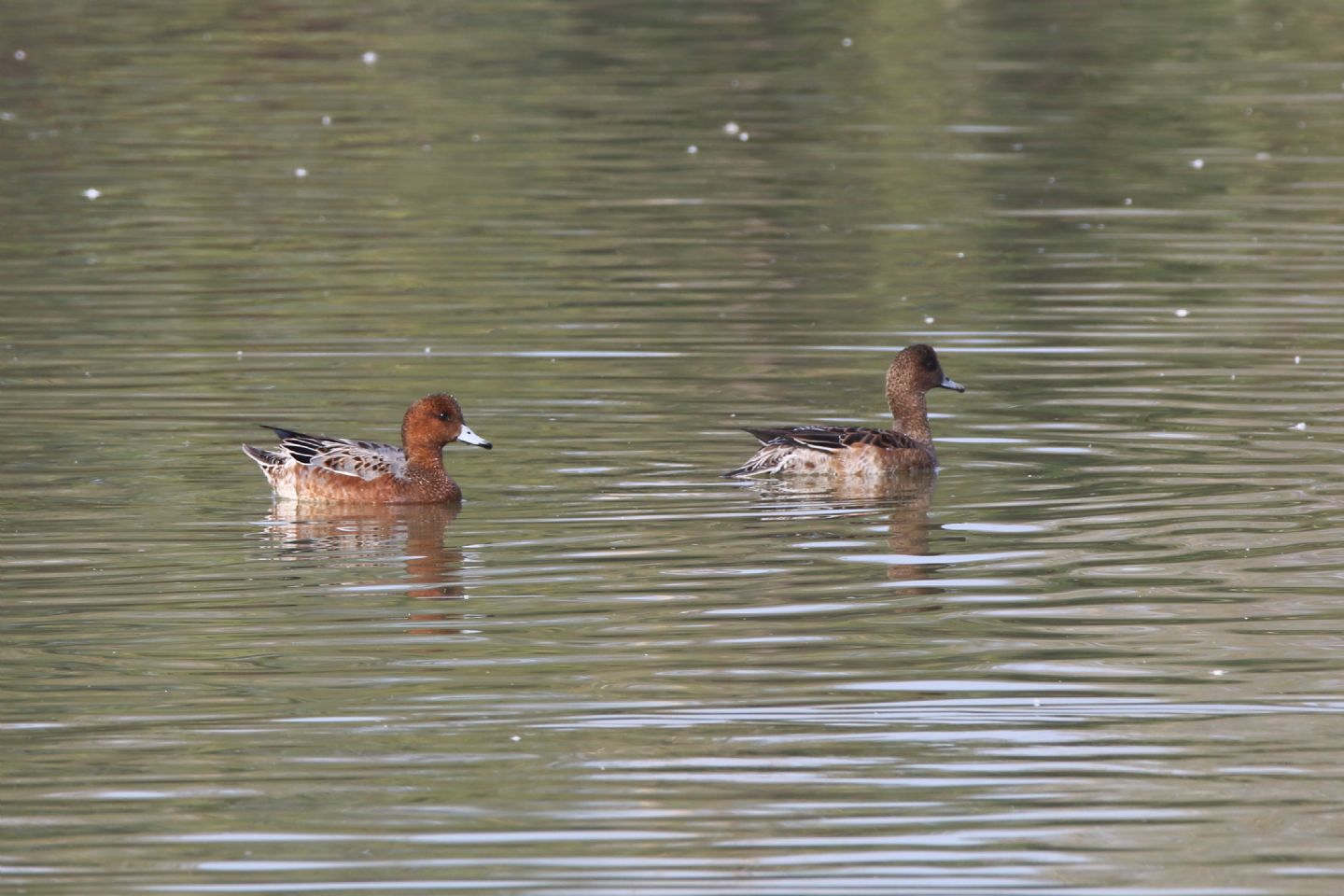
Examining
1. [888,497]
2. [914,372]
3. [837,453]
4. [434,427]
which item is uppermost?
[914,372]

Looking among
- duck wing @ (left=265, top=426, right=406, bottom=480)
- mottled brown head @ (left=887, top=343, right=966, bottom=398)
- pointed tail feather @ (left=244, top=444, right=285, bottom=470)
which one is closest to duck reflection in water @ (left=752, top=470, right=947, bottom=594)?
mottled brown head @ (left=887, top=343, right=966, bottom=398)

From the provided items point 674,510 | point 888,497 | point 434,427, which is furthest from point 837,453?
point 434,427

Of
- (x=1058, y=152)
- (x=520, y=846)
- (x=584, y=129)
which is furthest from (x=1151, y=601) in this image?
(x=584, y=129)

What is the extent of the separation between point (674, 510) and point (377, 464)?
1.52m

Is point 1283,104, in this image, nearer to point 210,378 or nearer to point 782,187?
point 782,187

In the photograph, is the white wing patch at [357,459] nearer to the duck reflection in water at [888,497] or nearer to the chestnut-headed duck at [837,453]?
the chestnut-headed duck at [837,453]

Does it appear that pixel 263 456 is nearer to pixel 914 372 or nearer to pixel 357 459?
pixel 357 459

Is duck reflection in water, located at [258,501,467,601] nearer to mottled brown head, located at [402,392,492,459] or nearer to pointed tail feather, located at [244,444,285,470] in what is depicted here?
pointed tail feather, located at [244,444,285,470]

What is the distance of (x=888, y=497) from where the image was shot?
12.2 meters

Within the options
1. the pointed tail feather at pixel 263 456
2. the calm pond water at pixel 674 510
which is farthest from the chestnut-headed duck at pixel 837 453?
the pointed tail feather at pixel 263 456

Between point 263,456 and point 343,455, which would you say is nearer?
point 343,455

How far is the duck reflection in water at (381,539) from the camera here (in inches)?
408

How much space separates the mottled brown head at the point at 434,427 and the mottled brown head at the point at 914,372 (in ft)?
7.57

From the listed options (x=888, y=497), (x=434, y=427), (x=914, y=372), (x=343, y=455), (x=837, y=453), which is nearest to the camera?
(x=343, y=455)
